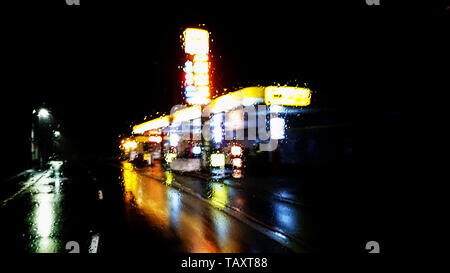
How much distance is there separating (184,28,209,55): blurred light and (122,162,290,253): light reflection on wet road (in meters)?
10.8

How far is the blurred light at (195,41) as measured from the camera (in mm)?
19344

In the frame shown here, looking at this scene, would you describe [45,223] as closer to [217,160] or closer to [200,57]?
[217,160]

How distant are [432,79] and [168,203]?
952cm

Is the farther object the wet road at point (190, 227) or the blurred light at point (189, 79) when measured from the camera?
the blurred light at point (189, 79)

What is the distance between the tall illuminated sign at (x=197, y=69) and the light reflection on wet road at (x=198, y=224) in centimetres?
932

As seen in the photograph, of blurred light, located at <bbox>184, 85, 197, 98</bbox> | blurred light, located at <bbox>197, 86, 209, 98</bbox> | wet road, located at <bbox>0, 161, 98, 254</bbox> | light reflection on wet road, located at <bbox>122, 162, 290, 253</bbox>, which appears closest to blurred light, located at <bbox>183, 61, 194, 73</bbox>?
blurred light, located at <bbox>184, 85, 197, 98</bbox>

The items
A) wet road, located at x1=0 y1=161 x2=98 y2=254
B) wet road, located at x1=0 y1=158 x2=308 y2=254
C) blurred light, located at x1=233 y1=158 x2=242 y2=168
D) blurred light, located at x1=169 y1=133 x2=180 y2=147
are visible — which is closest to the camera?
wet road, located at x1=0 y1=158 x2=308 y2=254

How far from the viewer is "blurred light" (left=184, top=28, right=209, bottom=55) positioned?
19.3 metres

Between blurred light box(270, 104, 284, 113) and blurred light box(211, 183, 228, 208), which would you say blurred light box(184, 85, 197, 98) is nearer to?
blurred light box(270, 104, 284, 113)

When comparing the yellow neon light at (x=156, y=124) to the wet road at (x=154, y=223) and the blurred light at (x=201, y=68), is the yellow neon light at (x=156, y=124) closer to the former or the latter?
the blurred light at (x=201, y=68)

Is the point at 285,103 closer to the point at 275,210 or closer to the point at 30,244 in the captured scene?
the point at 275,210

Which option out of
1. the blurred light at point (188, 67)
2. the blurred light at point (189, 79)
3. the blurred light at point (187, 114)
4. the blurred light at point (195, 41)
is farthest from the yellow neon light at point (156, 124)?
the blurred light at point (195, 41)
